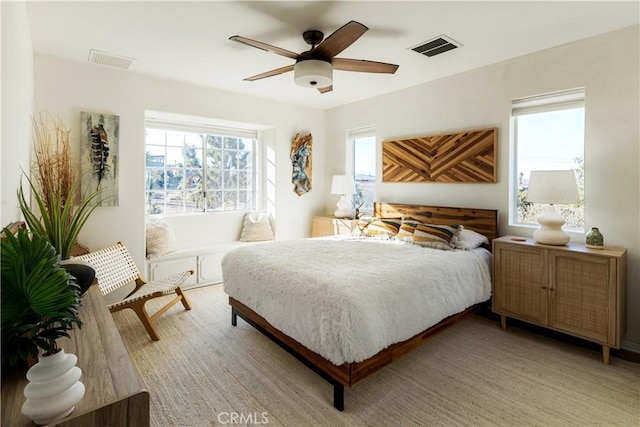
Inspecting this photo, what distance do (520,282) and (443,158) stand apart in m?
1.58

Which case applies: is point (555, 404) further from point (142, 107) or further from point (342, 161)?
point (142, 107)

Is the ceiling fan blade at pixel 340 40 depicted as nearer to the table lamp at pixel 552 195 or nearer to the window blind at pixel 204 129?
the table lamp at pixel 552 195

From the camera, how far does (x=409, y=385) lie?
2.19 metres

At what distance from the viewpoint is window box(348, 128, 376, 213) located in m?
4.85

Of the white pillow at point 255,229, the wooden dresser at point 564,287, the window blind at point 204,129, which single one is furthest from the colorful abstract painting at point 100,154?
the wooden dresser at point 564,287

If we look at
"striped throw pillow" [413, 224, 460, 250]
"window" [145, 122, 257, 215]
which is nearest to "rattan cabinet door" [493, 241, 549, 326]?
"striped throw pillow" [413, 224, 460, 250]

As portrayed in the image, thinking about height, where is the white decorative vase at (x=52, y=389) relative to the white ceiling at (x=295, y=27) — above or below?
below

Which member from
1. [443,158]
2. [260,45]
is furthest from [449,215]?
[260,45]

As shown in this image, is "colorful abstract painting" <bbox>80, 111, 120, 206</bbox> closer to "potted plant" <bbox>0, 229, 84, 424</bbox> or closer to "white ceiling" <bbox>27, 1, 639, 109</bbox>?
"white ceiling" <bbox>27, 1, 639, 109</bbox>

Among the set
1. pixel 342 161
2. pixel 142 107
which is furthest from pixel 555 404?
pixel 142 107

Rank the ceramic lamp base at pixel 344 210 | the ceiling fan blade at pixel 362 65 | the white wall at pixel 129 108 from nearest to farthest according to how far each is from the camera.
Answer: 1. the ceiling fan blade at pixel 362 65
2. the white wall at pixel 129 108
3. the ceramic lamp base at pixel 344 210

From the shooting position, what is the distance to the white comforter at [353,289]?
6.26ft

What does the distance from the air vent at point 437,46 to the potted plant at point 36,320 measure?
3.00m

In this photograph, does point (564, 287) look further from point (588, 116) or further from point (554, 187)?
point (588, 116)
